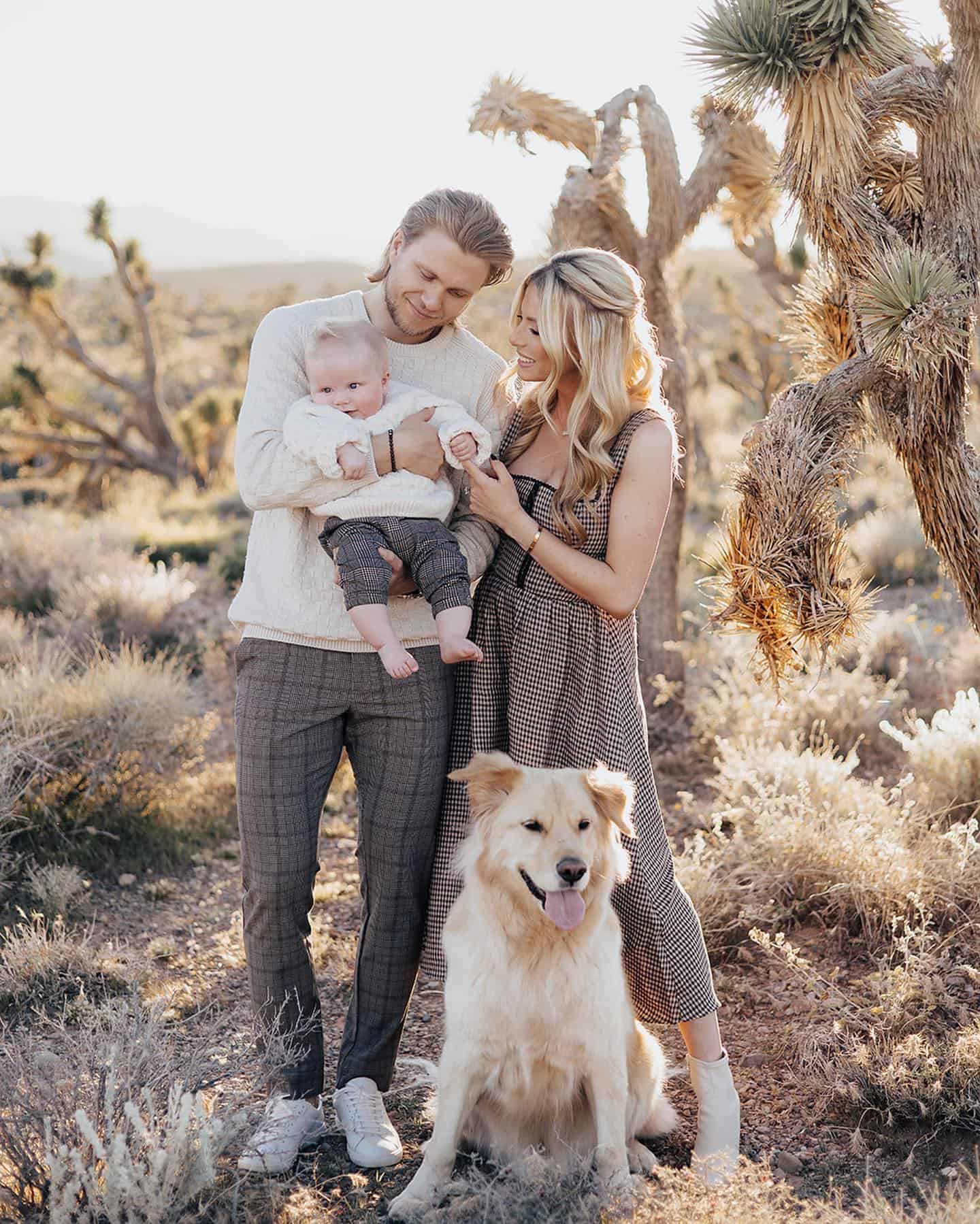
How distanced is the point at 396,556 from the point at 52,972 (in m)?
2.84

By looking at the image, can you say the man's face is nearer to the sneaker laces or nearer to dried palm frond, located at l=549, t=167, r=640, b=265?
the sneaker laces

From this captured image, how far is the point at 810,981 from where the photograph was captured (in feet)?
14.3

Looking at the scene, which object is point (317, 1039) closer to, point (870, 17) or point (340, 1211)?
point (340, 1211)

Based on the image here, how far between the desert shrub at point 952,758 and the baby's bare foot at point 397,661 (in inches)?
133

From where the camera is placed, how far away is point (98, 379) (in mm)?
18328

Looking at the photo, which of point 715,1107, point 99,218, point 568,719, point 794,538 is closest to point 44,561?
point 99,218

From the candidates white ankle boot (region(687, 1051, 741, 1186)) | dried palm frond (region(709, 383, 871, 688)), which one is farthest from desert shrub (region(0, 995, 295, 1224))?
dried palm frond (region(709, 383, 871, 688))

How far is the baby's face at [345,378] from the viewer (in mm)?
3254

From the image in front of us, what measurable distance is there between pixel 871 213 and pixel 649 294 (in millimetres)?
2901

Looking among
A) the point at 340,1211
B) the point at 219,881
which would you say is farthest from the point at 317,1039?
the point at 219,881

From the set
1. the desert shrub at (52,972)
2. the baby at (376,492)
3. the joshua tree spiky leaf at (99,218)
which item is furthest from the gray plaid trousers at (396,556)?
the joshua tree spiky leaf at (99,218)

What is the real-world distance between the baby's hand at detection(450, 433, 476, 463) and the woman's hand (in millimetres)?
27

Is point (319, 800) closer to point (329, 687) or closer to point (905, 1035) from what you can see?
point (329, 687)

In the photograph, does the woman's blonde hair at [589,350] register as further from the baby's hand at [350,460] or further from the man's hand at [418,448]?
the baby's hand at [350,460]
